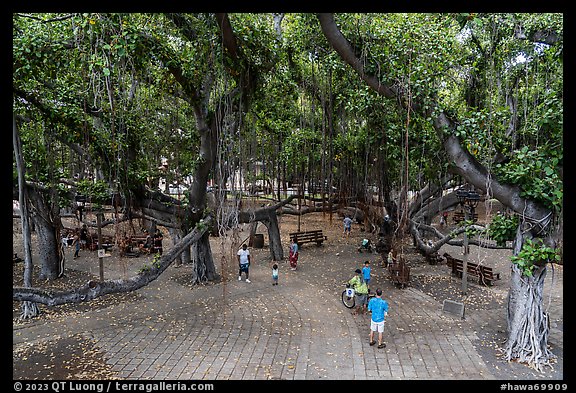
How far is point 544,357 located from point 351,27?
5.75 meters

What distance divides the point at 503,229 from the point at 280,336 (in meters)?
3.89

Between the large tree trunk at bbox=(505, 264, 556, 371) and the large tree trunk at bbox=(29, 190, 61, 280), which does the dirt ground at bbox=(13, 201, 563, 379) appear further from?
the large tree trunk at bbox=(505, 264, 556, 371)

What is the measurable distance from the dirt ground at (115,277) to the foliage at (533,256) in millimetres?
726

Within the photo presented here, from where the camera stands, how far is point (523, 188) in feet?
18.0

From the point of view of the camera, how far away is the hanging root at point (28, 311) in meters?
6.69

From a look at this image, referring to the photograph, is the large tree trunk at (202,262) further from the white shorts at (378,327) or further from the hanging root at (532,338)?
the hanging root at (532,338)

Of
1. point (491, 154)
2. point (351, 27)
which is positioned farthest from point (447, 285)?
point (351, 27)

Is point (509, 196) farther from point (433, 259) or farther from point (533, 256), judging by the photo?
point (433, 259)

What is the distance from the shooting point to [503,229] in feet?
19.1

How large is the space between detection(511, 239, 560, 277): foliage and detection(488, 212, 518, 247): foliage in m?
0.50

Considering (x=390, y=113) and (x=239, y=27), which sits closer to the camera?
(x=239, y=27)

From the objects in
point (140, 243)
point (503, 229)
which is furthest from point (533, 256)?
point (140, 243)

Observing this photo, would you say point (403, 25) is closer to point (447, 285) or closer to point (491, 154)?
point (491, 154)

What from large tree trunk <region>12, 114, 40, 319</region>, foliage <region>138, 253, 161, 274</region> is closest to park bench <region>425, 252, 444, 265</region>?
foliage <region>138, 253, 161, 274</region>
